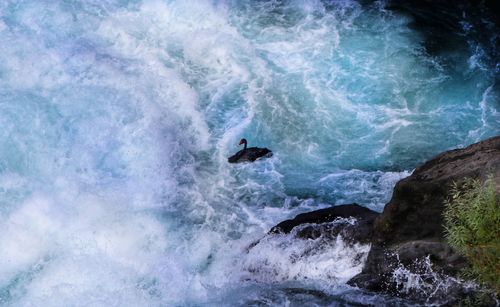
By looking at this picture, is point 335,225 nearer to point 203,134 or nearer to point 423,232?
point 423,232

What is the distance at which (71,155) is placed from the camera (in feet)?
38.1

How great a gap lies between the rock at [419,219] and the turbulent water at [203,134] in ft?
1.60

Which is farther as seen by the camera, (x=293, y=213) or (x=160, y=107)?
(x=160, y=107)

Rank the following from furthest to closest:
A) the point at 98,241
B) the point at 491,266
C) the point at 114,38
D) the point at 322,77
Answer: the point at 114,38 < the point at 322,77 < the point at 98,241 < the point at 491,266

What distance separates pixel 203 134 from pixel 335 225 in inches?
169

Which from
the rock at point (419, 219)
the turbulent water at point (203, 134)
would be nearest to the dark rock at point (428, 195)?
the rock at point (419, 219)

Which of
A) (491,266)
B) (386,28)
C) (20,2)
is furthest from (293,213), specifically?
(20,2)

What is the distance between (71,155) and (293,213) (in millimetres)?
4821

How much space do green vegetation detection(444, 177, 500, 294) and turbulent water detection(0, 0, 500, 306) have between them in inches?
61.4

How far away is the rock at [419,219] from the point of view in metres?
7.46

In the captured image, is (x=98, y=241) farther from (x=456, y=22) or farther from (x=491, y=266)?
(x=456, y=22)

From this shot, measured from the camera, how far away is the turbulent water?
952cm

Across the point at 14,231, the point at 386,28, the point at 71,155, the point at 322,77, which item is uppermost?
the point at 386,28

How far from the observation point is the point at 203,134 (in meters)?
12.3
